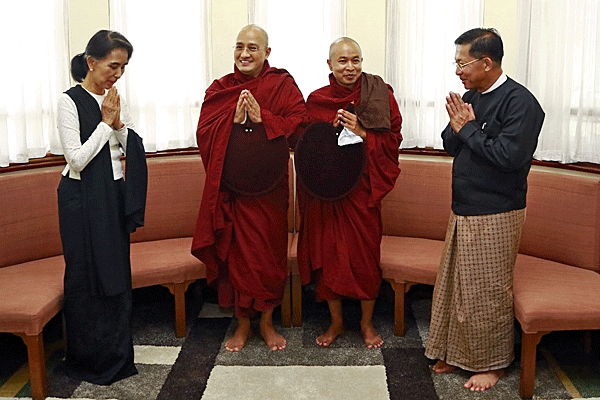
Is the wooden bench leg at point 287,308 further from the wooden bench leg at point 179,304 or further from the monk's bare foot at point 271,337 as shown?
the wooden bench leg at point 179,304

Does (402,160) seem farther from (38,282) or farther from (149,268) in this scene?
(38,282)

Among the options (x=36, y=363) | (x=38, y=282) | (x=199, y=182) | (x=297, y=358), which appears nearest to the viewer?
(x=36, y=363)

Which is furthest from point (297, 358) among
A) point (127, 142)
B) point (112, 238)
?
point (127, 142)

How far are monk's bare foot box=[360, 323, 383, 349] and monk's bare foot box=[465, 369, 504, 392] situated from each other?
1.87 ft

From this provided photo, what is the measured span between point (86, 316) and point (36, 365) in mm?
285

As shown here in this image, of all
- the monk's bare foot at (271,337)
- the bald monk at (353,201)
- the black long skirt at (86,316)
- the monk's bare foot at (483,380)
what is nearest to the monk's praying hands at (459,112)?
the bald monk at (353,201)

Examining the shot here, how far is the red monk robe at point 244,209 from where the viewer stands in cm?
330

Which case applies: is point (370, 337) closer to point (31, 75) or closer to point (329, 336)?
point (329, 336)

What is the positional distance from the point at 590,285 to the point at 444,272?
661 mm

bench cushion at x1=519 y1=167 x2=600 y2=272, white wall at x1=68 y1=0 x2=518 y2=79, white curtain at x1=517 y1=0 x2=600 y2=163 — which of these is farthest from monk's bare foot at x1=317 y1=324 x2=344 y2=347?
white wall at x1=68 y1=0 x2=518 y2=79

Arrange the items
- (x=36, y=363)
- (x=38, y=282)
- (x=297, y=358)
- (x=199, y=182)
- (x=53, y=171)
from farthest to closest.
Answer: (x=199, y=182)
(x=53, y=171)
(x=297, y=358)
(x=38, y=282)
(x=36, y=363)

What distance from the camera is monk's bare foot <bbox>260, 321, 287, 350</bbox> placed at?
11.4 feet

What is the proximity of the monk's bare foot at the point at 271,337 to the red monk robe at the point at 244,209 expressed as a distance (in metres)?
0.15

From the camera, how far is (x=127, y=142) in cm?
306
